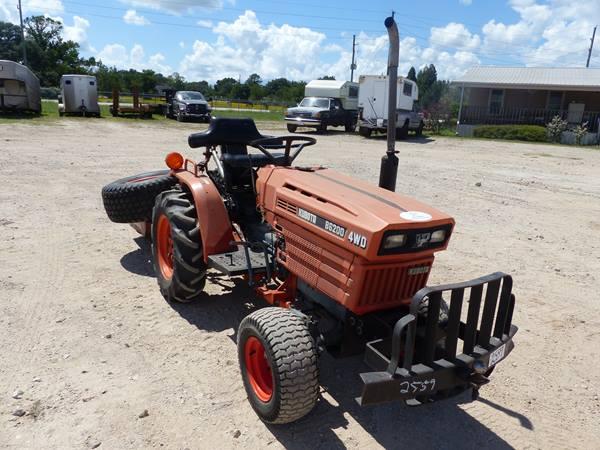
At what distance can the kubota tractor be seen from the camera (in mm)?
2650

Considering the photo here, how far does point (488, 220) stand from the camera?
7938 millimetres

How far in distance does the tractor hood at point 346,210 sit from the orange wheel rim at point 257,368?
80cm

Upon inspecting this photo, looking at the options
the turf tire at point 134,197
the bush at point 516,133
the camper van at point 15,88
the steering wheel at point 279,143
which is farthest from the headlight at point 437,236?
the bush at point 516,133

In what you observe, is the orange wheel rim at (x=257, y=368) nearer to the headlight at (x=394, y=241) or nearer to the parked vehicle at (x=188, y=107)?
the headlight at (x=394, y=241)

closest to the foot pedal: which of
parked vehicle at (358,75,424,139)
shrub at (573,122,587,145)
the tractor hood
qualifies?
the tractor hood

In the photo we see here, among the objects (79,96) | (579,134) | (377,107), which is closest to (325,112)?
(377,107)

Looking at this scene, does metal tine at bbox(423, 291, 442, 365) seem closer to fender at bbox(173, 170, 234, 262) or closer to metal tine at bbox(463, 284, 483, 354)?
metal tine at bbox(463, 284, 483, 354)

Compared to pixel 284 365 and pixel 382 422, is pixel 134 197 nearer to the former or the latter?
pixel 284 365

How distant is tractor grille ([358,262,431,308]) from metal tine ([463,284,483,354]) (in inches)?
16.8

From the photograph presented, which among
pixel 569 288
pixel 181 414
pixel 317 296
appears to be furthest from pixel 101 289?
pixel 569 288

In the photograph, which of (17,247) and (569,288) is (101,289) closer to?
(17,247)

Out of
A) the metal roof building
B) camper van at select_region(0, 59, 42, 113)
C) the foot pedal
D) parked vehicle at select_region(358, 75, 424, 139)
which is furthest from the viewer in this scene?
the metal roof building

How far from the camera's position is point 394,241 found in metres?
2.76

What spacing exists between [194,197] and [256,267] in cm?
88
